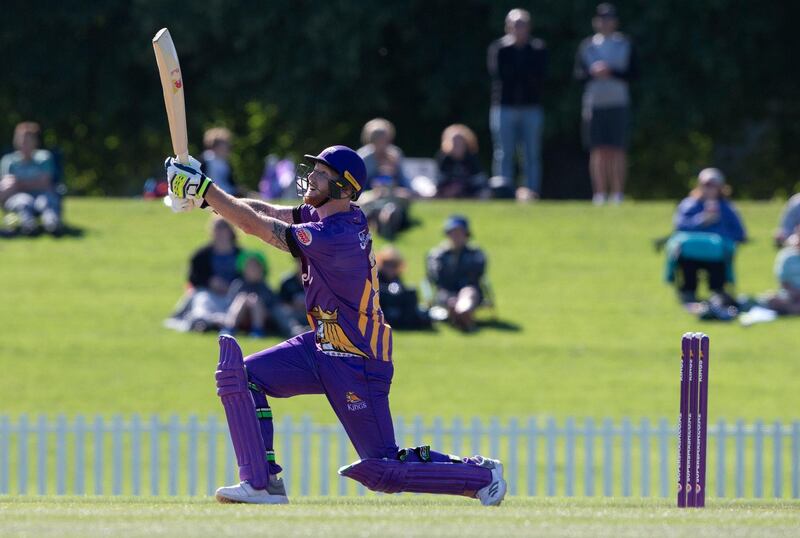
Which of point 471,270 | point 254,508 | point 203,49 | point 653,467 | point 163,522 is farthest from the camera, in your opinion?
point 203,49

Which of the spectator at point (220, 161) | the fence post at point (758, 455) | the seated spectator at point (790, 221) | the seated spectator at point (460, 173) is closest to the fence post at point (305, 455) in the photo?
the fence post at point (758, 455)

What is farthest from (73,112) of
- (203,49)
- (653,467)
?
(653,467)

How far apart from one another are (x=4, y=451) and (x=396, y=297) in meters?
4.80

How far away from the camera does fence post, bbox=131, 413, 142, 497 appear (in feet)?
49.2

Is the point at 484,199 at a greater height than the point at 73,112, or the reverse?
the point at 73,112

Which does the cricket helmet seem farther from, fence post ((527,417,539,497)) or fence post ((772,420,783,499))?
fence post ((772,420,783,499))

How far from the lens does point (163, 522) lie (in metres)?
8.16

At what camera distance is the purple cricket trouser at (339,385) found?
9.23 metres

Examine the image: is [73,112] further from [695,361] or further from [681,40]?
[695,361]

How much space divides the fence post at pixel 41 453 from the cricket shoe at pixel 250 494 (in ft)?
20.0

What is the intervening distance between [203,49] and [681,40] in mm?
8261

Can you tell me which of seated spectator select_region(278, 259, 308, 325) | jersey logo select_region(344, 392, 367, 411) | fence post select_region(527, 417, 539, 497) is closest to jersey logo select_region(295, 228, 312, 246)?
jersey logo select_region(344, 392, 367, 411)

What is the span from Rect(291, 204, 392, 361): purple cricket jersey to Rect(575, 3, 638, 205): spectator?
12.2 m

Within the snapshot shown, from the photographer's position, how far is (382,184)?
66.9 feet
